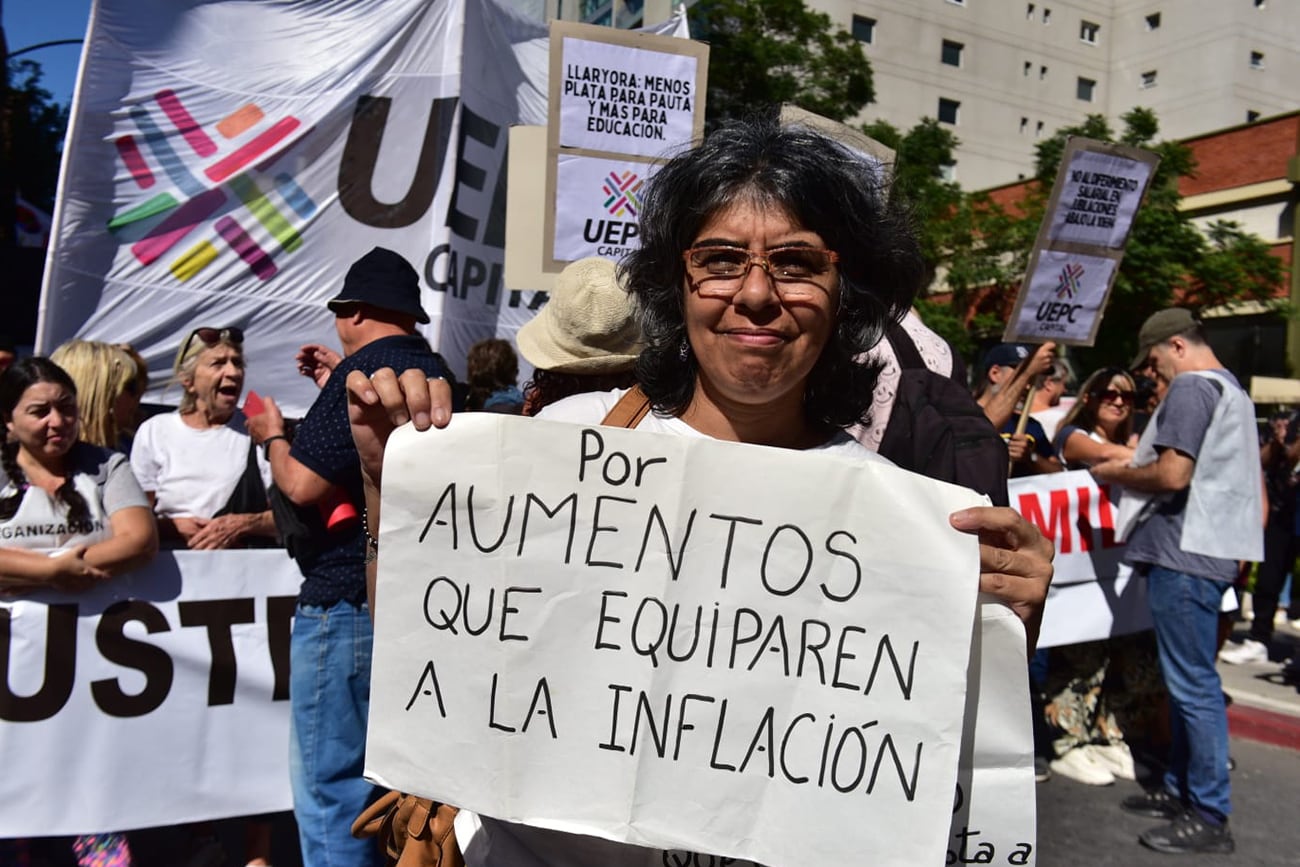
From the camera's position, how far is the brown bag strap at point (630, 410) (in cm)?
168

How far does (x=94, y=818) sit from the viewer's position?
3.45 m

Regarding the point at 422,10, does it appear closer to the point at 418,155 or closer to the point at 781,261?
the point at 418,155

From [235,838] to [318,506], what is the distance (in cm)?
207

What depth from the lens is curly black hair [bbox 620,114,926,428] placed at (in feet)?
5.33

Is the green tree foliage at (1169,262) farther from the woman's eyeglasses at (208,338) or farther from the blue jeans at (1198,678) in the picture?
the woman's eyeglasses at (208,338)

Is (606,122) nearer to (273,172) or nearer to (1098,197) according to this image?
(1098,197)

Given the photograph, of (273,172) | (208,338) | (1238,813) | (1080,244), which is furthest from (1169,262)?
(208,338)

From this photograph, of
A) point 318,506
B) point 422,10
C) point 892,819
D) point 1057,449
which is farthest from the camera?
point 422,10

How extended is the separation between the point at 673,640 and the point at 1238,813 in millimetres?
4573

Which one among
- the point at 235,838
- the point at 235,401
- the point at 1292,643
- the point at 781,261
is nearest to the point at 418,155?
the point at 235,401

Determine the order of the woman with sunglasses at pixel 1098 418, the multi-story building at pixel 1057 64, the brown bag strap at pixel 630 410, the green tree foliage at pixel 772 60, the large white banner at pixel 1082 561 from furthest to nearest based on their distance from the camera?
1. the multi-story building at pixel 1057 64
2. the green tree foliage at pixel 772 60
3. the woman with sunglasses at pixel 1098 418
4. the large white banner at pixel 1082 561
5. the brown bag strap at pixel 630 410

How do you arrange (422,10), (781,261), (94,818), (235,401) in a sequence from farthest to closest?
(422,10)
(235,401)
(94,818)
(781,261)

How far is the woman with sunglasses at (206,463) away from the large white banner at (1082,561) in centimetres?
352

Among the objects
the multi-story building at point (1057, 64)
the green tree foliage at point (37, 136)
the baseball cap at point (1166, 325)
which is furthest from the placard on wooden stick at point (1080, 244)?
the multi-story building at point (1057, 64)
